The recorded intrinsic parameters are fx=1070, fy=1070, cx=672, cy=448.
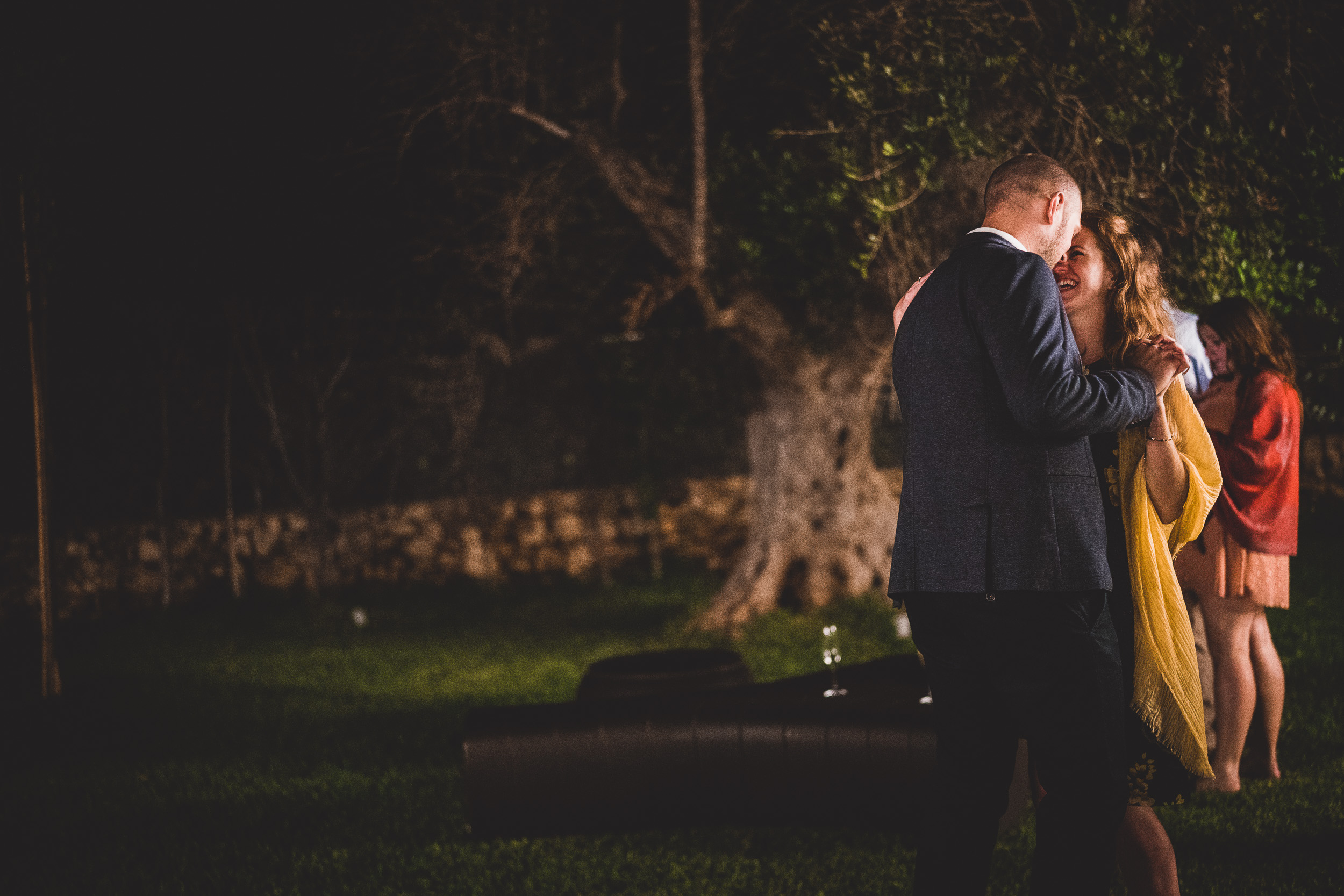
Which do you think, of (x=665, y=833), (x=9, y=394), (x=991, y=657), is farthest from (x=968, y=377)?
(x=9, y=394)

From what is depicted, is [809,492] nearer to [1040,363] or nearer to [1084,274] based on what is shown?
[1084,274]

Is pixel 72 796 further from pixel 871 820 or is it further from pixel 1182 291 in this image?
pixel 1182 291

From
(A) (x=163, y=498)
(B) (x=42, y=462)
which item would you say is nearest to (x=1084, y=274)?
(B) (x=42, y=462)

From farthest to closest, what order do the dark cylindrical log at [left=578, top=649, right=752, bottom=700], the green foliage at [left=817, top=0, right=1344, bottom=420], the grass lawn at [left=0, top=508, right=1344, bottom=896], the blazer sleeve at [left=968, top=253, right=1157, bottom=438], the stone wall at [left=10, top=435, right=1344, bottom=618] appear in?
1. the stone wall at [left=10, top=435, right=1344, bottom=618]
2. the dark cylindrical log at [left=578, top=649, right=752, bottom=700]
3. the green foliage at [left=817, top=0, right=1344, bottom=420]
4. the grass lawn at [left=0, top=508, right=1344, bottom=896]
5. the blazer sleeve at [left=968, top=253, right=1157, bottom=438]

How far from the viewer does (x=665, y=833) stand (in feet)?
14.0

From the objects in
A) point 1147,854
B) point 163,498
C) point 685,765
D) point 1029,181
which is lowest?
point 685,765

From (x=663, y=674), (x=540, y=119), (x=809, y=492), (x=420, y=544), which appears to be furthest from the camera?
(x=420, y=544)

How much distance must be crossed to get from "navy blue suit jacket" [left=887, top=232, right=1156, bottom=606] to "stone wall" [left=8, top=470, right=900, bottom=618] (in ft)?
29.9

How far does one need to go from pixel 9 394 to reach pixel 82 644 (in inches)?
103

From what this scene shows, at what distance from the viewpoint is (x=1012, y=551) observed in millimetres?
2209

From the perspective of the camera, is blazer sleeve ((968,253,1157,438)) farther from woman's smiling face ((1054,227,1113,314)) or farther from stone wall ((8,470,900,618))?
stone wall ((8,470,900,618))

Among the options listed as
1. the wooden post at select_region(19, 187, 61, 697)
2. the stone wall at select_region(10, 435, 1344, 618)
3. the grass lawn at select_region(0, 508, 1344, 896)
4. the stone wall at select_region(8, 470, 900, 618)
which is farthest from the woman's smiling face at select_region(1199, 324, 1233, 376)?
the stone wall at select_region(8, 470, 900, 618)

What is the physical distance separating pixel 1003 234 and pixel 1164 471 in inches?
26.5

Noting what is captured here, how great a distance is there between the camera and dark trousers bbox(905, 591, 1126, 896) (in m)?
2.22
